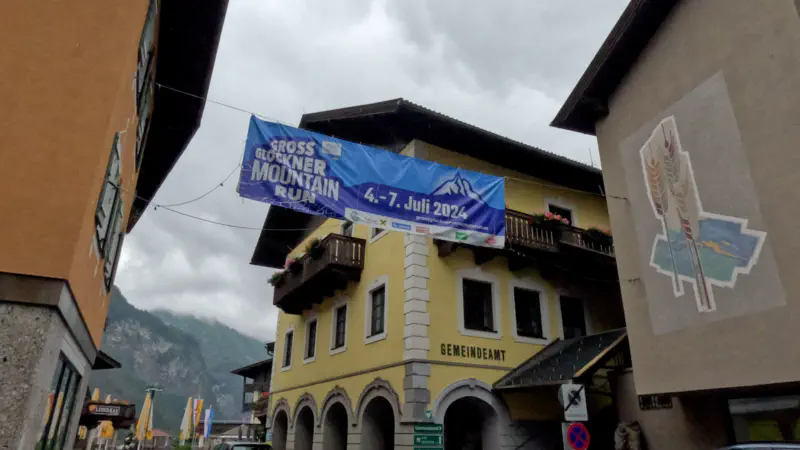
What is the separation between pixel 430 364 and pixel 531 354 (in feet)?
12.0

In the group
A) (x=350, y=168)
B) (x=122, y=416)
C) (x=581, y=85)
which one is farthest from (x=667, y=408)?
(x=122, y=416)

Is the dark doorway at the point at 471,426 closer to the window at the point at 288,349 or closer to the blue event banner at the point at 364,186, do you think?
the blue event banner at the point at 364,186

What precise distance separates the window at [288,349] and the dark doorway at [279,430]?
2.08 m

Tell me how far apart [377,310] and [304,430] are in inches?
282

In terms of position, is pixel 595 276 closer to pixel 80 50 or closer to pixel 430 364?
pixel 430 364

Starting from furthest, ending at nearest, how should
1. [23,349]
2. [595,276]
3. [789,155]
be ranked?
[595,276] → [789,155] → [23,349]

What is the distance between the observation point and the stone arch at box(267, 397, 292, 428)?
21.8 meters

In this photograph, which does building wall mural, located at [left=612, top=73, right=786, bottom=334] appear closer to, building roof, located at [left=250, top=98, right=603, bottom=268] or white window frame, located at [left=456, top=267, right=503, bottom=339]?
white window frame, located at [left=456, top=267, right=503, bottom=339]

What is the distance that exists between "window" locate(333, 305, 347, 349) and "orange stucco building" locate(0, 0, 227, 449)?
11.4 metres

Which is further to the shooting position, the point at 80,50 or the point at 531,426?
the point at 531,426

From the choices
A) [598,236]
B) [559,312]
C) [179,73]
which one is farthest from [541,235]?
[179,73]

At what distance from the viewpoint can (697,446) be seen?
399 inches

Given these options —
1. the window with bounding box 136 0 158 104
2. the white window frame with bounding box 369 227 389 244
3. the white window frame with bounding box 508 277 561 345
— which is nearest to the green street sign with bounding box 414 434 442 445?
the white window frame with bounding box 508 277 561 345

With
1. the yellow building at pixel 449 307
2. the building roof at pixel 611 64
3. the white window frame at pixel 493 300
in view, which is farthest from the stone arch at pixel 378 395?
the building roof at pixel 611 64
